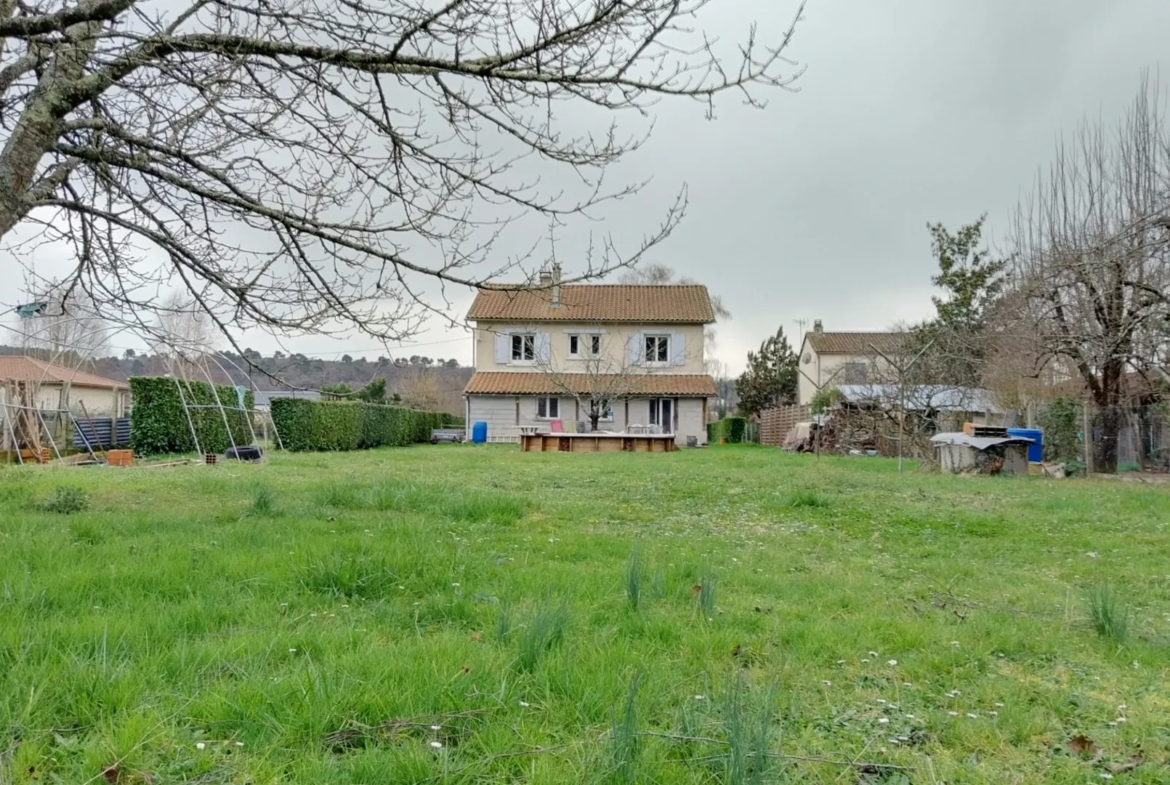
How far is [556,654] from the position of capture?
2744 mm

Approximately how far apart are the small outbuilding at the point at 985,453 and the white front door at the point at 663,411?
15291 mm

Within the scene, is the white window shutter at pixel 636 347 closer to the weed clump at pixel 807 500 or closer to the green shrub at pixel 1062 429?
the green shrub at pixel 1062 429

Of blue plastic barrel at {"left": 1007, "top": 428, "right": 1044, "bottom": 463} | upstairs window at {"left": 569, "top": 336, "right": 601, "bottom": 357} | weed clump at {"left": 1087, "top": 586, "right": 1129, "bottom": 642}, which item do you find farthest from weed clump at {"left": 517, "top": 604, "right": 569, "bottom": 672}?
upstairs window at {"left": 569, "top": 336, "right": 601, "bottom": 357}

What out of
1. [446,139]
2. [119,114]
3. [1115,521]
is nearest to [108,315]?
[119,114]

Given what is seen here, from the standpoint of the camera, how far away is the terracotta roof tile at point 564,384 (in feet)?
98.6

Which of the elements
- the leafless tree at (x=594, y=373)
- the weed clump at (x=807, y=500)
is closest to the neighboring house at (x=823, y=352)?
the leafless tree at (x=594, y=373)

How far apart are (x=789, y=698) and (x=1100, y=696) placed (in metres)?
1.30

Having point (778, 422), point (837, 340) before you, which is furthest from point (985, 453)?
point (837, 340)

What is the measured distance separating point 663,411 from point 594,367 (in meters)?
3.72

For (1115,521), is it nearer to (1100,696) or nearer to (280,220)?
(1100,696)

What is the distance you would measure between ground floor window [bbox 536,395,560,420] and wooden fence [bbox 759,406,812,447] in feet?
32.7

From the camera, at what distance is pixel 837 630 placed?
3441 mm

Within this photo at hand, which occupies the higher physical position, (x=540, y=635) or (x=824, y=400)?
(x=824, y=400)

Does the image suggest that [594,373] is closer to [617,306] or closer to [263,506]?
[617,306]
